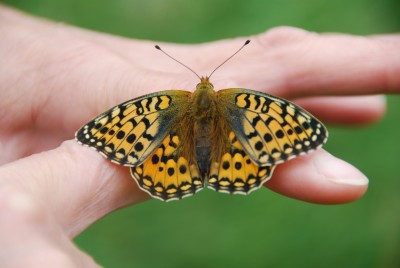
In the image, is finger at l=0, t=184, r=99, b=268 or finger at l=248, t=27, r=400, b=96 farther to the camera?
finger at l=248, t=27, r=400, b=96

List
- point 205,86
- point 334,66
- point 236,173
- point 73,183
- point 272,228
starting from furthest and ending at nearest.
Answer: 1. point 272,228
2. point 334,66
3. point 205,86
4. point 236,173
5. point 73,183

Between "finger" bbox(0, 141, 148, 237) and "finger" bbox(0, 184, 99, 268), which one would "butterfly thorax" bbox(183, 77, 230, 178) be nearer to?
"finger" bbox(0, 141, 148, 237)

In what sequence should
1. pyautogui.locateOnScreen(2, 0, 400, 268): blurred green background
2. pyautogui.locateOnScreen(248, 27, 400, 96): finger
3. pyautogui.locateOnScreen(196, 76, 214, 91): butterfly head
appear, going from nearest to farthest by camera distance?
1. pyautogui.locateOnScreen(196, 76, 214, 91): butterfly head
2. pyautogui.locateOnScreen(248, 27, 400, 96): finger
3. pyautogui.locateOnScreen(2, 0, 400, 268): blurred green background

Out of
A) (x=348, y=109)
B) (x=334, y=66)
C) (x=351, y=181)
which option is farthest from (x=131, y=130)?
(x=348, y=109)

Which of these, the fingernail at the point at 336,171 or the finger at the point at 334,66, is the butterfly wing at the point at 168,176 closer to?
the fingernail at the point at 336,171

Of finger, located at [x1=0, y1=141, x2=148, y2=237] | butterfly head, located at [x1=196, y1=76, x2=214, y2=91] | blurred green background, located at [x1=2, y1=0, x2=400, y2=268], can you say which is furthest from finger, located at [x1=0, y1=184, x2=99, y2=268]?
blurred green background, located at [x1=2, y1=0, x2=400, y2=268]

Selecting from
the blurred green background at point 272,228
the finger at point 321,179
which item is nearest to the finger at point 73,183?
the finger at point 321,179

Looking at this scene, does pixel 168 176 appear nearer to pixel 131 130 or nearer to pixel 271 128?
pixel 131 130
